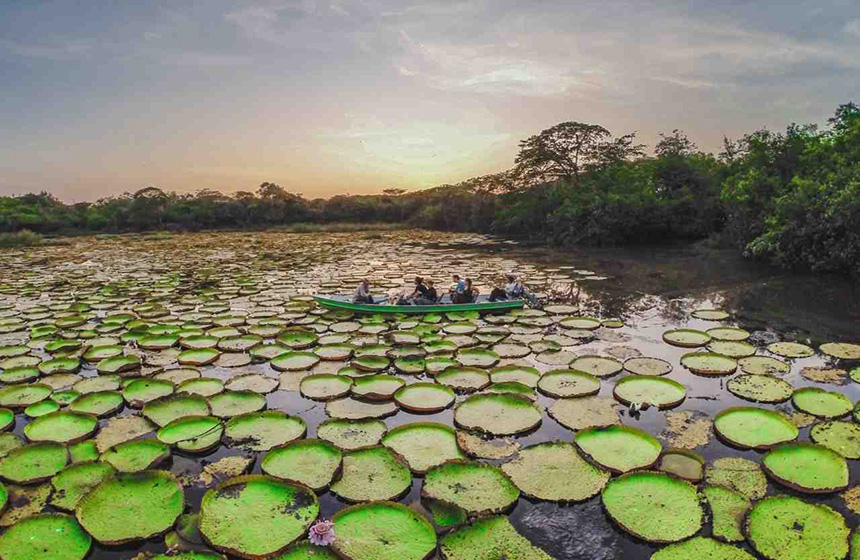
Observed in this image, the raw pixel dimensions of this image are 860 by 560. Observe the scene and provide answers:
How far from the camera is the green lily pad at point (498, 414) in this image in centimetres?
480

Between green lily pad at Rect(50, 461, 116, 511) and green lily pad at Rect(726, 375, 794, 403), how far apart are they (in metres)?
6.17

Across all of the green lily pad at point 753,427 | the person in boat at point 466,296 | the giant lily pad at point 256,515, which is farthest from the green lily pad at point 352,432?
the person in boat at point 466,296

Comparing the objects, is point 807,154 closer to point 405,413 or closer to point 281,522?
point 405,413

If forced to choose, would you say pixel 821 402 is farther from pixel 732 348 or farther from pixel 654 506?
pixel 654 506

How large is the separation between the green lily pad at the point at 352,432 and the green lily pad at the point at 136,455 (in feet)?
4.46

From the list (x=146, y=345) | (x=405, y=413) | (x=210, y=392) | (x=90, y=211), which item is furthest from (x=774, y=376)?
(x=90, y=211)

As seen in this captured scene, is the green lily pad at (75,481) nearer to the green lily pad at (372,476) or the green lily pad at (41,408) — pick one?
the green lily pad at (41,408)

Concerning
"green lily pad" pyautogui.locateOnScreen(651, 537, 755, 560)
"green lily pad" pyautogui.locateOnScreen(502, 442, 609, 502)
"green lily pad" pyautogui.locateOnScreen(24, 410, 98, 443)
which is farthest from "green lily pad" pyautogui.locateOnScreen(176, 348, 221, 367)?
"green lily pad" pyautogui.locateOnScreen(651, 537, 755, 560)

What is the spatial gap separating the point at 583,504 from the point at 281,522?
214 cm

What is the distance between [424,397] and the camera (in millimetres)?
5574

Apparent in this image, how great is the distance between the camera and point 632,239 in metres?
24.0

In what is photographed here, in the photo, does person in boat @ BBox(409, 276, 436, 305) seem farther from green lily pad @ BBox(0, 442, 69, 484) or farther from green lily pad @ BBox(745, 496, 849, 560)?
green lily pad @ BBox(745, 496, 849, 560)

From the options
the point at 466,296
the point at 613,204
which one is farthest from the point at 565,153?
the point at 466,296

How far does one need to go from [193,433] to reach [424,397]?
2.34 meters
